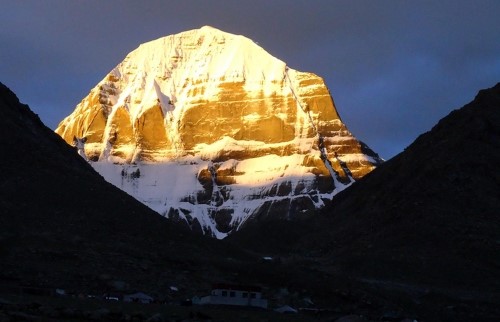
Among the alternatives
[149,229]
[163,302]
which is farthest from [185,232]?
[163,302]

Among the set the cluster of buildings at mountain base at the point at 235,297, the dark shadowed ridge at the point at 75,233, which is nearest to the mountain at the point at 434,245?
the dark shadowed ridge at the point at 75,233

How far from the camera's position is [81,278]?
12494cm

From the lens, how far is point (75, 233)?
141 m

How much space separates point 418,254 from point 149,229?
40.7 m

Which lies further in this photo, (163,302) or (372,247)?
(372,247)

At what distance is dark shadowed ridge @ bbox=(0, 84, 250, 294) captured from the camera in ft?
416

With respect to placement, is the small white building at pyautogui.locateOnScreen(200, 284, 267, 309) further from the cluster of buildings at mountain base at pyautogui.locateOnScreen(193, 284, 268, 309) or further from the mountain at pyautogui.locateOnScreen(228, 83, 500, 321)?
the mountain at pyautogui.locateOnScreen(228, 83, 500, 321)

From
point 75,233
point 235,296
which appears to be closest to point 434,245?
point 75,233

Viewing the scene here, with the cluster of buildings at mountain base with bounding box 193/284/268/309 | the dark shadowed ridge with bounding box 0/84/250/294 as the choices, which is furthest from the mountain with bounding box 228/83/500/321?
the cluster of buildings at mountain base with bounding box 193/284/268/309

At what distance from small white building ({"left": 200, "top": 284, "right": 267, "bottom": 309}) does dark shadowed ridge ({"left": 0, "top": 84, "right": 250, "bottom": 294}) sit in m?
12.9

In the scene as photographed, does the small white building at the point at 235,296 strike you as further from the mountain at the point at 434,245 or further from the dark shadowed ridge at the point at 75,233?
the mountain at the point at 434,245

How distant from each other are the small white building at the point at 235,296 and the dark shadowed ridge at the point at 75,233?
1290 cm

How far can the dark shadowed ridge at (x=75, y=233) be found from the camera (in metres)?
Result: 127

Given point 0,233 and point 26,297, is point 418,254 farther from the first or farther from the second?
point 26,297
